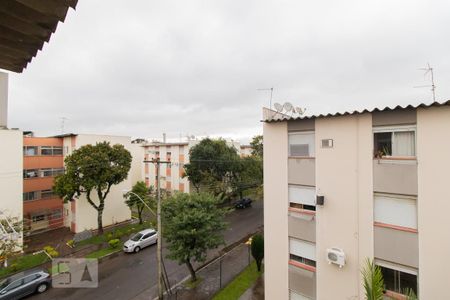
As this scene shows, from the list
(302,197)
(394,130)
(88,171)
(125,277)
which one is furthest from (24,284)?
Answer: (394,130)

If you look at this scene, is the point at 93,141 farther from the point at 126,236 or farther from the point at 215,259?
the point at 215,259

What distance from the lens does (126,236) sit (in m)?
25.9

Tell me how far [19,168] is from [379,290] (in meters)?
27.0

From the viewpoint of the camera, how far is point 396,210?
8.46 m

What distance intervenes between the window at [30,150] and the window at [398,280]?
31139mm

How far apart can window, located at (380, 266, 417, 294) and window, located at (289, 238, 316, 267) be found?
7.88ft

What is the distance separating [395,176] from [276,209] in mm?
4580

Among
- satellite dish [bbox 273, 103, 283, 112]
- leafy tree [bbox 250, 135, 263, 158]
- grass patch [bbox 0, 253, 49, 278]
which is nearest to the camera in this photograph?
satellite dish [bbox 273, 103, 283, 112]

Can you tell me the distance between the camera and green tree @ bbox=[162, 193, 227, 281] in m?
15.6

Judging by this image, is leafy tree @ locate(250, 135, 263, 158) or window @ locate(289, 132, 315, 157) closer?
window @ locate(289, 132, 315, 157)

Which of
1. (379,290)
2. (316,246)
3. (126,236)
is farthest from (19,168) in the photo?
(379,290)

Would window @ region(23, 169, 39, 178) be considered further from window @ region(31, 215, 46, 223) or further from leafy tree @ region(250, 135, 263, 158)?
leafy tree @ region(250, 135, 263, 158)

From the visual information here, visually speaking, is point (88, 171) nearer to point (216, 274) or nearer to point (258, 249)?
point (216, 274)

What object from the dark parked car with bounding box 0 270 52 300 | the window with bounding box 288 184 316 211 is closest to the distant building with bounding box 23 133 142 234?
the dark parked car with bounding box 0 270 52 300
